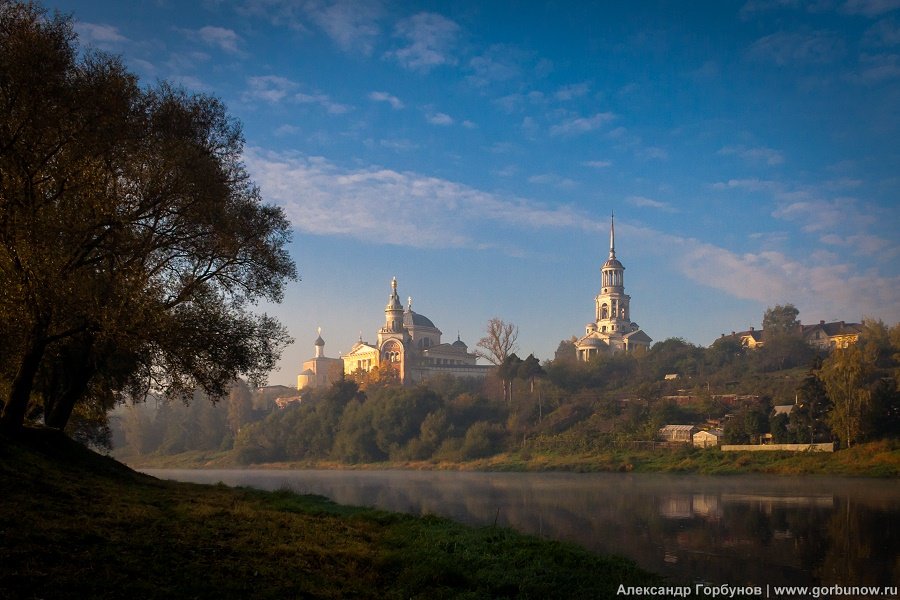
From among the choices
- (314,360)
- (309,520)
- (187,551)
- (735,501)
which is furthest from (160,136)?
(314,360)

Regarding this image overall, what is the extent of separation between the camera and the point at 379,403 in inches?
3529

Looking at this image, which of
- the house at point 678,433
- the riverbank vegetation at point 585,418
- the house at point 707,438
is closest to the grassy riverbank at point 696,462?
the riverbank vegetation at point 585,418

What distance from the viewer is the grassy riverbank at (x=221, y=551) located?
10.2m

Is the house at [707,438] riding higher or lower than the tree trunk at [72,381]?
lower

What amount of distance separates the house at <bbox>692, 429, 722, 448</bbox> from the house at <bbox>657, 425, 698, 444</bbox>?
68 cm

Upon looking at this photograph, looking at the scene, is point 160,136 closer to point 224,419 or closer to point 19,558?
point 19,558

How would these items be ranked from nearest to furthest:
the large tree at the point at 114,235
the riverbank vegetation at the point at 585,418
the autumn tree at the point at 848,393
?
the large tree at the point at 114,235 → the autumn tree at the point at 848,393 → the riverbank vegetation at the point at 585,418

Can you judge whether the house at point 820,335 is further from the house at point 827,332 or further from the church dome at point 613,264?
the church dome at point 613,264

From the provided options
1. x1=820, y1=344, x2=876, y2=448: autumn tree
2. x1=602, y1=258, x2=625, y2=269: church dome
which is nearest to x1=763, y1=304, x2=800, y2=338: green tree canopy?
x1=602, y1=258, x2=625, y2=269: church dome

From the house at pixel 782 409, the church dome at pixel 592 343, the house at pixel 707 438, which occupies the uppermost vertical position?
the church dome at pixel 592 343

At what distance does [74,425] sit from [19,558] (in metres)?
19.3

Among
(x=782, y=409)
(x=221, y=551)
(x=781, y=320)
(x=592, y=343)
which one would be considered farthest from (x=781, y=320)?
(x=221, y=551)

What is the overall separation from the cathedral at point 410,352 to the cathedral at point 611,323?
59.9 feet

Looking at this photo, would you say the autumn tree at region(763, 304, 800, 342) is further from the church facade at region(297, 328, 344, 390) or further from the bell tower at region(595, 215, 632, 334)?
the church facade at region(297, 328, 344, 390)
